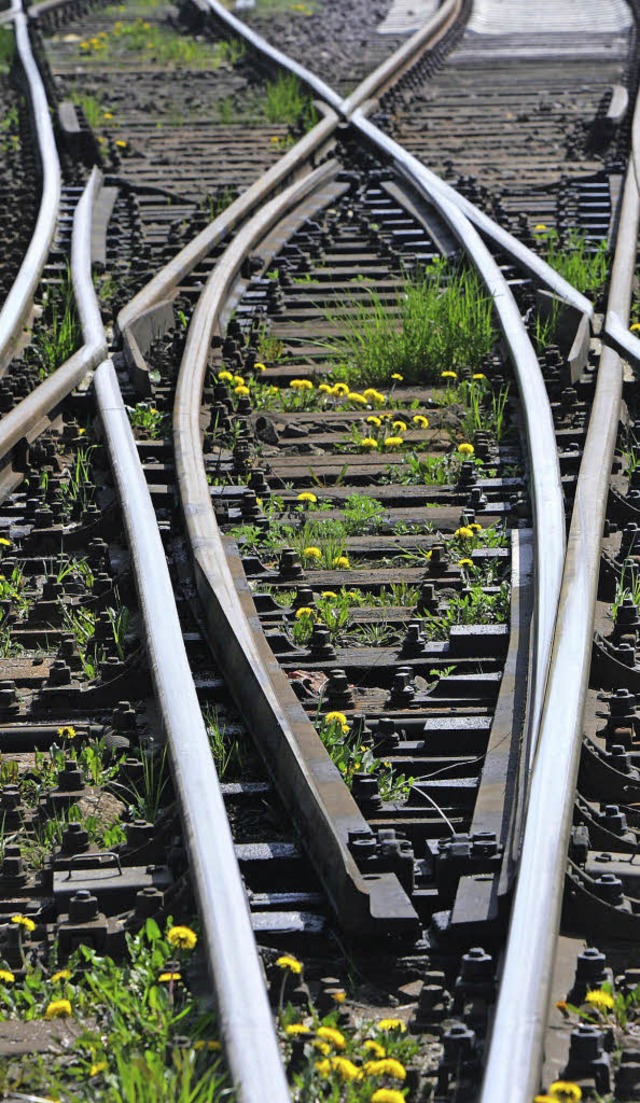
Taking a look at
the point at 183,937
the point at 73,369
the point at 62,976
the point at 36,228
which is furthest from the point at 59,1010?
the point at 36,228

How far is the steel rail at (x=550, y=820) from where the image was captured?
9.51 ft

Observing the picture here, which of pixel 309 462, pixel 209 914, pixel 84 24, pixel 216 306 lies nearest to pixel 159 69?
pixel 84 24

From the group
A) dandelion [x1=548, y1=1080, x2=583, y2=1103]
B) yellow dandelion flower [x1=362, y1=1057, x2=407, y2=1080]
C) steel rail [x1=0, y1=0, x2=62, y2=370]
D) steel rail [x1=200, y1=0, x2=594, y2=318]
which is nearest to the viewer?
dandelion [x1=548, y1=1080, x2=583, y2=1103]

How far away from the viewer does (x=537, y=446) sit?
236 inches

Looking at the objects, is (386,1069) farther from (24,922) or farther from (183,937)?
(24,922)

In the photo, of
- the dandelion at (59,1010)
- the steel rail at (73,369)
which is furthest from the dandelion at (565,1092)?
the steel rail at (73,369)

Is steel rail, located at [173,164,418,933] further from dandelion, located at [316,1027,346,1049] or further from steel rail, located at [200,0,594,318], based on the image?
steel rail, located at [200,0,594,318]

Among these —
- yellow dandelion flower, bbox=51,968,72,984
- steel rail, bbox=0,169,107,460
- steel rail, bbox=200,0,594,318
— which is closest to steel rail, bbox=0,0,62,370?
steel rail, bbox=0,169,107,460

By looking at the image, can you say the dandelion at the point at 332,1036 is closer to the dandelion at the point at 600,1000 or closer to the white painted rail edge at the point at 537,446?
the dandelion at the point at 600,1000

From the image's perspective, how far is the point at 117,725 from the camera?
14.5 feet

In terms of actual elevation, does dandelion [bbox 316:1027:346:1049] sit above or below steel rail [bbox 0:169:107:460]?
below

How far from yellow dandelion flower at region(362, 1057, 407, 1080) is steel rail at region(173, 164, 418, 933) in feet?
1.36

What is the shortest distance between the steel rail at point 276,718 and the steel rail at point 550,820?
269mm

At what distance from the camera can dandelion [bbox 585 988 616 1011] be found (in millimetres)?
3197
